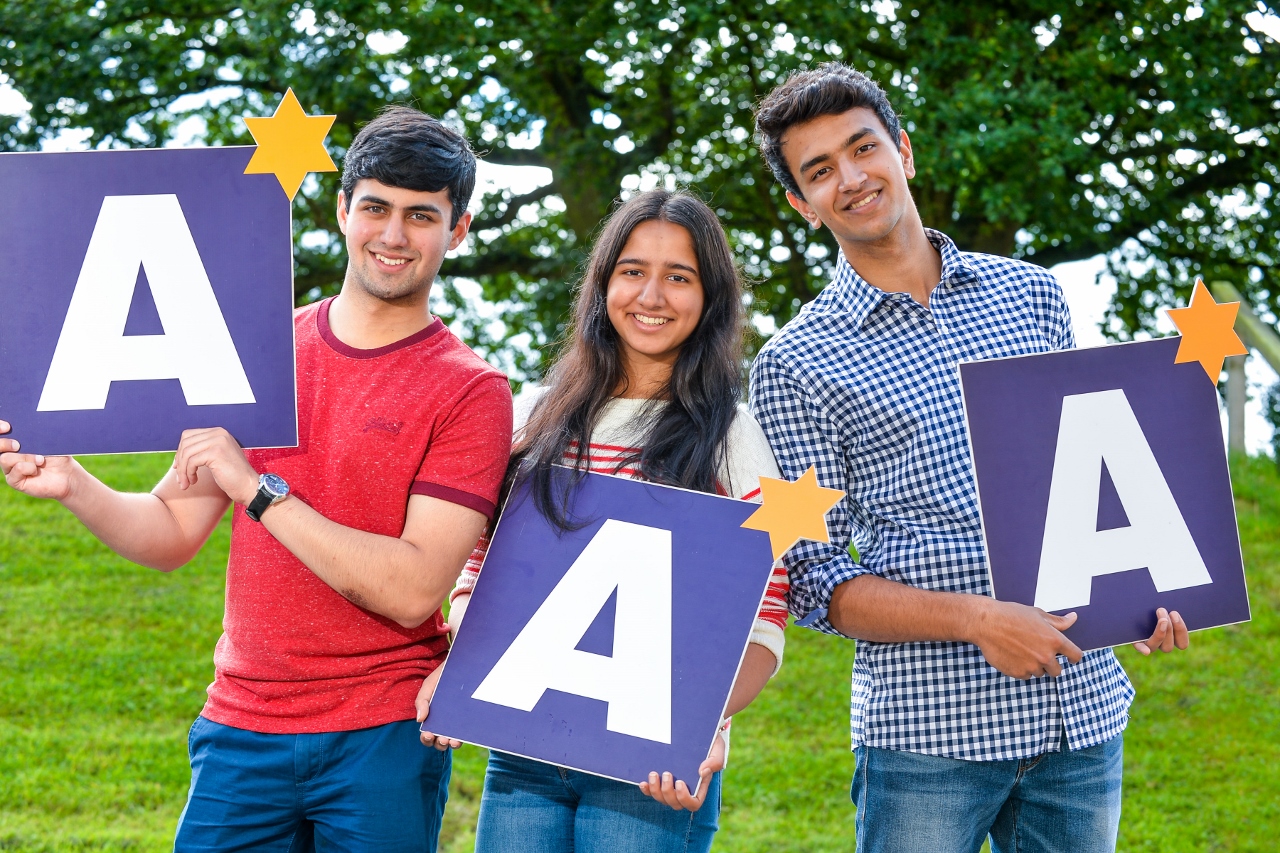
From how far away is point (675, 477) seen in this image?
86.8 inches

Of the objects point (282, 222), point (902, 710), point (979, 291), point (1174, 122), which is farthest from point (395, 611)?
point (1174, 122)

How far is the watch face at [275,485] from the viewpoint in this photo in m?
2.02

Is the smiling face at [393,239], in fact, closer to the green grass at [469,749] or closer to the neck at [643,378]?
the neck at [643,378]

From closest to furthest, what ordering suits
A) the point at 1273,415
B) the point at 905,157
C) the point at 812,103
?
the point at 812,103
the point at 905,157
the point at 1273,415

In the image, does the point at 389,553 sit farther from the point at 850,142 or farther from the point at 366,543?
the point at 850,142

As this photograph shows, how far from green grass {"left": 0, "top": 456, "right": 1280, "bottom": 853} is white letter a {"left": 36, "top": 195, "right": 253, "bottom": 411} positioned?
259 cm

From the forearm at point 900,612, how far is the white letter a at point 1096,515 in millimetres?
145

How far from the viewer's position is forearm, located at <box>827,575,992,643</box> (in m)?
2.15

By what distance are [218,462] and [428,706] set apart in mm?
574

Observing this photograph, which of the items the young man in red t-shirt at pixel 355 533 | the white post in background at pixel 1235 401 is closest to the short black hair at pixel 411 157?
the young man in red t-shirt at pixel 355 533

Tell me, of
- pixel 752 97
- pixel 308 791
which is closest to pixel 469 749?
pixel 308 791

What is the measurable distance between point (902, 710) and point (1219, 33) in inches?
234

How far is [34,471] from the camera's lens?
2.10 m

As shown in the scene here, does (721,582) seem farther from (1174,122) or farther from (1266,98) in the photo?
(1266,98)
